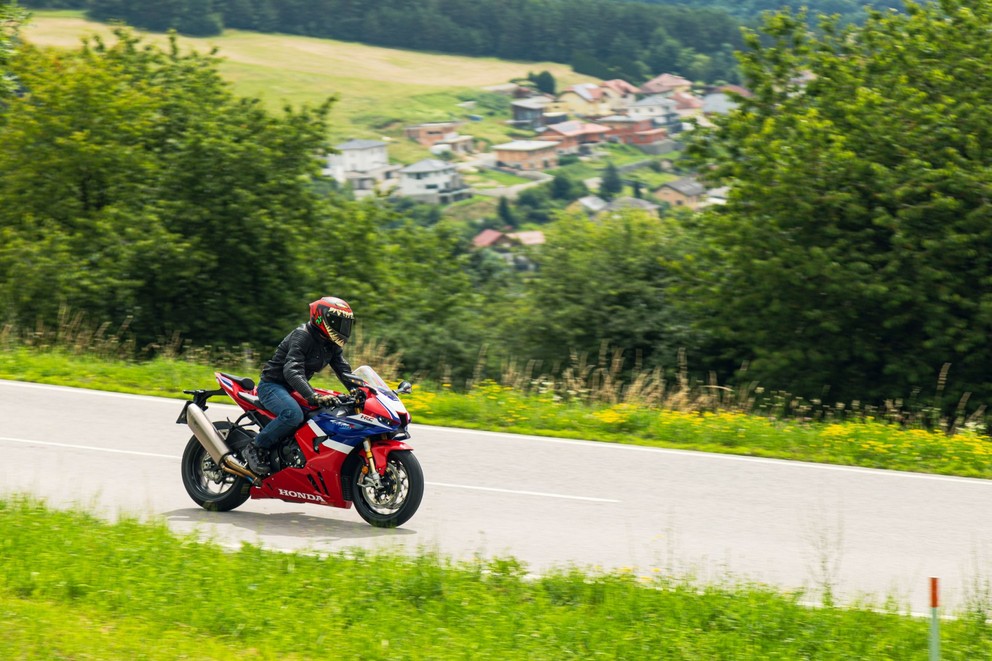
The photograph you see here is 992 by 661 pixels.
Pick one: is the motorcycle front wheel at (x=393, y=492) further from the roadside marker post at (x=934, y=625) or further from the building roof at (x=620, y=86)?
the building roof at (x=620, y=86)

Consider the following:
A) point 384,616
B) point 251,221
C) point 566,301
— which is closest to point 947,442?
point 384,616

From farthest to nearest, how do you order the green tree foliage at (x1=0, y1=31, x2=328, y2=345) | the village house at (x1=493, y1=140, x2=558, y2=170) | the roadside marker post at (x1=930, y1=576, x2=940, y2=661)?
the village house at (x1=493, y1=140, x2=558, y2=170) < the green tree foliage at (x1=0, y1=31, x2=328, y2=345) < the roadside marker post at (x1=930, y1=576, x2=940, y2=661)

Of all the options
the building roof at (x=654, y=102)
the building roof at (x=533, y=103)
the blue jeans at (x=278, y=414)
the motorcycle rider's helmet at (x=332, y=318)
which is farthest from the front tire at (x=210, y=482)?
the building roof at (x=654, y=102)

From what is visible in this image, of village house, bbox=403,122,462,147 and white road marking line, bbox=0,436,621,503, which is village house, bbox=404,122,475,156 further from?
white road marking line, bbox=0,436,621,503

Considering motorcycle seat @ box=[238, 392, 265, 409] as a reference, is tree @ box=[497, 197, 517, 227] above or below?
below

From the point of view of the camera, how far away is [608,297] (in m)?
23.3

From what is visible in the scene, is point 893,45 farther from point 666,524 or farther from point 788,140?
point 666,524

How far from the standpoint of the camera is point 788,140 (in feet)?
70.0

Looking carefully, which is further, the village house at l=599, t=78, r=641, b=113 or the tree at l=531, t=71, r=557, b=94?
the tree at l=531, t=71, r=557, b=94

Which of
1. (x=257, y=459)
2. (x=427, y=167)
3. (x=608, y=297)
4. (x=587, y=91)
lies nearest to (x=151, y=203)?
(x=608, y=297)

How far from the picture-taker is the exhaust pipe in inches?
378

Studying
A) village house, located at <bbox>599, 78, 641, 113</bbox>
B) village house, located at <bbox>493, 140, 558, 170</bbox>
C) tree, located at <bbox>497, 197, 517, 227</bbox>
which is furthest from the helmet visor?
village house, located at <bbox>599, 78, 641, 113</bbox>

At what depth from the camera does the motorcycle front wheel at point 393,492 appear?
9.16 meters

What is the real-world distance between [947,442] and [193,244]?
16957 mm
